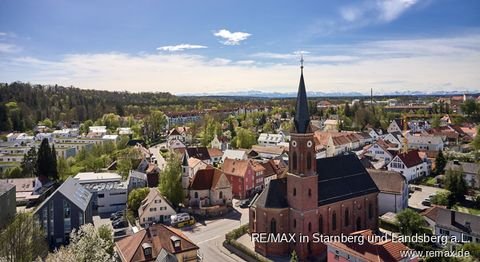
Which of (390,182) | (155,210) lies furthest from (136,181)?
(390,182)

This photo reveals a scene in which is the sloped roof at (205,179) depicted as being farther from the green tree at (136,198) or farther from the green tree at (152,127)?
the green tree at (152,127)

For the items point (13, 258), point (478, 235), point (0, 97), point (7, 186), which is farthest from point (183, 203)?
point (0, 97)

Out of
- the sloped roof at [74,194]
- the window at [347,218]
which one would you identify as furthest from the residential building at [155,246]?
the window at [347,218]

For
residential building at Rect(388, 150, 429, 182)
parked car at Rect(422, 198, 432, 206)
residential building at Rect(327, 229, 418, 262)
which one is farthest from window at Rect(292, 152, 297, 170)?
residential building at Rect(388, 150, 429, 182)

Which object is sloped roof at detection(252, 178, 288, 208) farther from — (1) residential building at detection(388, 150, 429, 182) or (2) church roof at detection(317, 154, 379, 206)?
(1) residential building at detection(388, 150, 429, 182)

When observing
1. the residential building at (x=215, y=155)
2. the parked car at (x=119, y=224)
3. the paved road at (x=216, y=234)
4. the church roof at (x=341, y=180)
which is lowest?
the paved road at (x=216, y=234)
